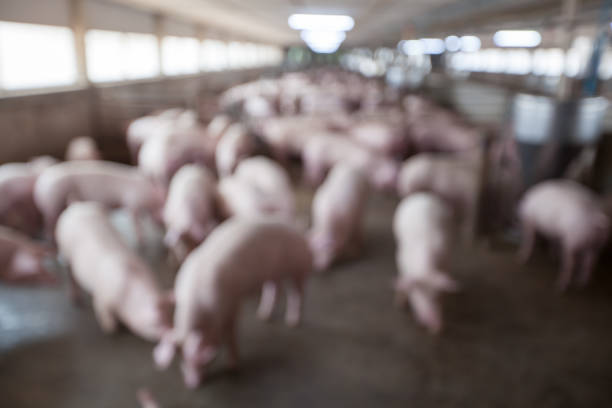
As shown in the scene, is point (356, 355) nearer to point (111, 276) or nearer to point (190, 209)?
point (111, 276)

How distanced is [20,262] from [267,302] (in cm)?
126

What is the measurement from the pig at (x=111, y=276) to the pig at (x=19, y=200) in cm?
85

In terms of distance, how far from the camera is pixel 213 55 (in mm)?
12766

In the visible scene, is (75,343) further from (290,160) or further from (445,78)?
(445,78)

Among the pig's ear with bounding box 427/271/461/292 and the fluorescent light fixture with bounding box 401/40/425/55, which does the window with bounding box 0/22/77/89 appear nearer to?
the pig's ear with bounding box 427/271/461/292

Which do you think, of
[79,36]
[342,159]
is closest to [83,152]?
[79,36]

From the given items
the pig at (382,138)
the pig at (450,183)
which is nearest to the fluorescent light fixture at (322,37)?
the pig at (382,138)

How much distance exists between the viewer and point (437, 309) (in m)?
2.44

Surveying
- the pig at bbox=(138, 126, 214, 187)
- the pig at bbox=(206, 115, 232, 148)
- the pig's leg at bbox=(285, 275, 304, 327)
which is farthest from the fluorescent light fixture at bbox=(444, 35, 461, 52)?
the pig's leg at bbox=(285, 275, 304, 327)

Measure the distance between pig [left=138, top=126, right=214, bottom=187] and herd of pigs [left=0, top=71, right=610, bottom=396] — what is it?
0.01 metres

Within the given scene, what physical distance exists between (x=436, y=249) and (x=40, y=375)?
2.01m

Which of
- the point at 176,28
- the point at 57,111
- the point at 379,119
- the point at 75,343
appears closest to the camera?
the point at 75,343

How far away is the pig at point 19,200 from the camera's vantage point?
319 centimetres

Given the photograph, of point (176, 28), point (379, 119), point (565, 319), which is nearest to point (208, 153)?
point (379, 119)
